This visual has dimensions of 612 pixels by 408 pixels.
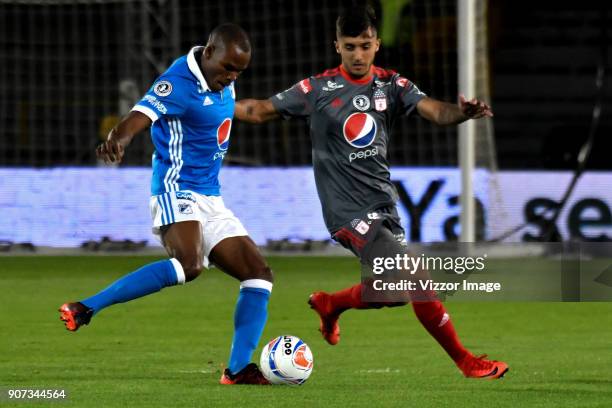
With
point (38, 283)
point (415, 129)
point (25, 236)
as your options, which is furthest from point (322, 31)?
point (38, 283)

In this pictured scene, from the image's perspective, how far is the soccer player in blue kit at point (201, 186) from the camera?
6.88 metres

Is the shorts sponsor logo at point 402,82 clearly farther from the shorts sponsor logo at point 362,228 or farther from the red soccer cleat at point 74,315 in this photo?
the red soccer cleat at point 74,315

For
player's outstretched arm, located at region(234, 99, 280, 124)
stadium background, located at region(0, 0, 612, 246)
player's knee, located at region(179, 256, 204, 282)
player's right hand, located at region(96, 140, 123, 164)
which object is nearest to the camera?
player's right hand, located at region(96, 140, 123, 164)

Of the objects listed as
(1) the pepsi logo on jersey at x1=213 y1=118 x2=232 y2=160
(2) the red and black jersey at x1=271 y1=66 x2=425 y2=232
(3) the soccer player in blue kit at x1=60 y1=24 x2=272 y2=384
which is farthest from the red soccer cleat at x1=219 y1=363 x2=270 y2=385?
(1) the pepsi logo on jersey at x1=213 y1=118 x2=232 y2=160

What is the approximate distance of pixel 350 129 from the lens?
24.1ft

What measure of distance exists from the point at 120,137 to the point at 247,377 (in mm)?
1328

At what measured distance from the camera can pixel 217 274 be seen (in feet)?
47.3

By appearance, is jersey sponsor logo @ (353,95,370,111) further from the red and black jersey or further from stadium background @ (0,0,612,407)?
stadium background @ (0,0,612,407)

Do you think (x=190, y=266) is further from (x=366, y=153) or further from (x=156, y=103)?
(x=366, y=153)

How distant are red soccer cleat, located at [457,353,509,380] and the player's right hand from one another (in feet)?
6.71

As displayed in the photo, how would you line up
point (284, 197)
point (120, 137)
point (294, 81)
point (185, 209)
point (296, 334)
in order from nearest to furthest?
point (120, 137), point (185, 209), point (296, 334), point (284, 197), point (294, 81)

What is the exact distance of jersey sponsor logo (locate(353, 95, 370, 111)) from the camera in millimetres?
7352

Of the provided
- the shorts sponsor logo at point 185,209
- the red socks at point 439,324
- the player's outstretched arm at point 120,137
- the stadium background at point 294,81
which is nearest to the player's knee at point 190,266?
the shorts sponsor logo at point 185,209

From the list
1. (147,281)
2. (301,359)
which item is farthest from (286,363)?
(147,281)
